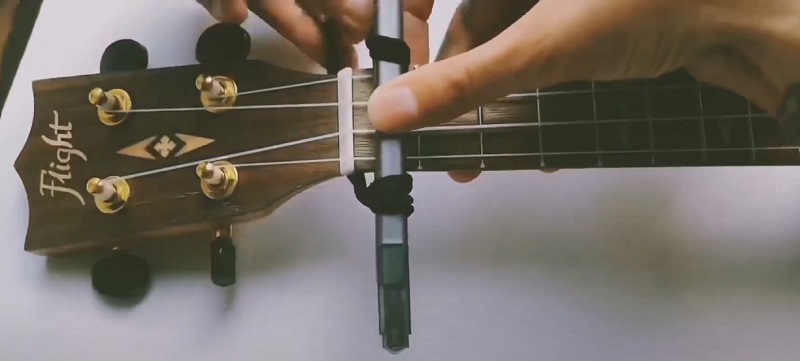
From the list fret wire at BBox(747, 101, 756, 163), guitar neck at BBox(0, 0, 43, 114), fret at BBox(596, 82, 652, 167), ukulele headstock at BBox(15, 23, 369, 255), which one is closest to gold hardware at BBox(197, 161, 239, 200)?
ukulele headstock at BBox(15, 23, 369, 255)

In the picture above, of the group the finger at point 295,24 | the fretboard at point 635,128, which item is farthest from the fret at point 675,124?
the finger at point 295,24

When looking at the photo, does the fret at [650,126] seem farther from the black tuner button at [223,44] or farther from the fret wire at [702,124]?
the black tuner button at [223,44]

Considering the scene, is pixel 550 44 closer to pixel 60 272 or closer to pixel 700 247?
pixel 700 247

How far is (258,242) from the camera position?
2.73ft

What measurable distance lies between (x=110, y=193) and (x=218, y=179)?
0.11m

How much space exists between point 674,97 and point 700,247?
0.16 m

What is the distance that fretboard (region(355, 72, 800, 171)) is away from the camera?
726 millimetres

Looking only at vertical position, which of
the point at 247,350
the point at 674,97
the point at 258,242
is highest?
the point at 674,97

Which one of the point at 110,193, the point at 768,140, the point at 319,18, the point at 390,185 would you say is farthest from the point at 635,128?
the point at 110,193

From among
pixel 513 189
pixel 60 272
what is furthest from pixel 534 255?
pixel 60 272

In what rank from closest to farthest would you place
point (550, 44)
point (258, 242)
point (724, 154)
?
point (550, 44) < point (724, 154) < point (258, 242)

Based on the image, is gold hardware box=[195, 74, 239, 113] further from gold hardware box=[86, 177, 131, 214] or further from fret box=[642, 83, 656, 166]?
fret box=[642, 83, 656, 166]

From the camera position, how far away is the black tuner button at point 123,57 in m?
0.83

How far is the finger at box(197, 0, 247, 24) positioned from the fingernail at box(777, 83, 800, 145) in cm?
52
